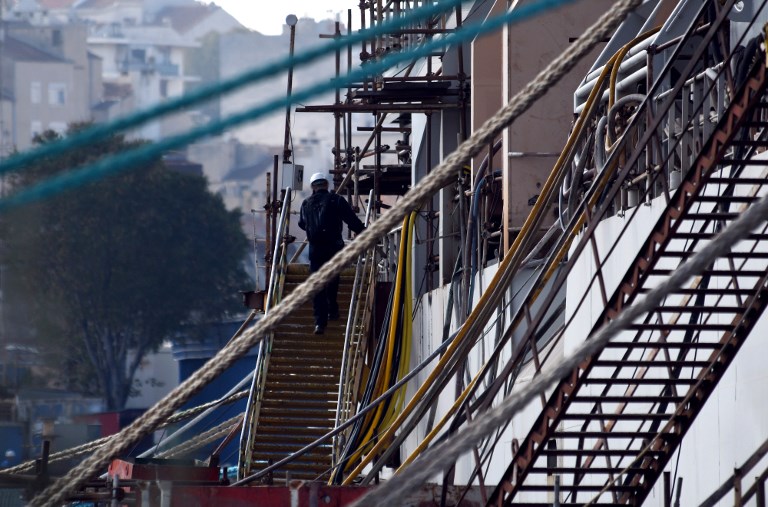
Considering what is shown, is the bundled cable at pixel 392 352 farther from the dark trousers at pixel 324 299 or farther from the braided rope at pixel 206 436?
the braided rope at pixel 206 436

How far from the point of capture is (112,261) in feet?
25.2

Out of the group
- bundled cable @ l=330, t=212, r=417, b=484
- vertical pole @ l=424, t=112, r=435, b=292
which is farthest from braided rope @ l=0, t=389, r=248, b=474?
vertical pole @ l=424, t=112, r=435, b=292

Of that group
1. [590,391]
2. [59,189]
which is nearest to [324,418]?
[590,391]

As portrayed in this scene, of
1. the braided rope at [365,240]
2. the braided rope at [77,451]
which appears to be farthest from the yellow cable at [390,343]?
the braided rope at [365,240]

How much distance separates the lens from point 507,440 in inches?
611

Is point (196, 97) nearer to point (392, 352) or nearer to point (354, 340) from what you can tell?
point (392, 352)

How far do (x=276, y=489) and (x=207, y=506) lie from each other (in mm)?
562

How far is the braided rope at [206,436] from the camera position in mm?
22531

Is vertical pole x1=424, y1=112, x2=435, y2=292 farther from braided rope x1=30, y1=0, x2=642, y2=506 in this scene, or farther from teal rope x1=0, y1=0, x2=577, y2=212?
teal rope x1=0, y1=0, x2=577, y2=212

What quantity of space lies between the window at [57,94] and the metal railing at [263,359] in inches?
492

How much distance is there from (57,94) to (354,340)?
1382 centimetres

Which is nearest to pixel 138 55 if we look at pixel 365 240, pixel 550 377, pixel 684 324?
pixel 365 240

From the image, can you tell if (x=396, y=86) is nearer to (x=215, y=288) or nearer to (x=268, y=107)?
(x=215, y=288)

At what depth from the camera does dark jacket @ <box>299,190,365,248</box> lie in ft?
58.1
